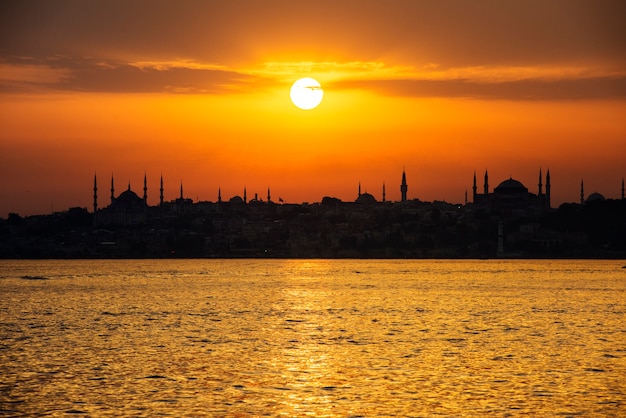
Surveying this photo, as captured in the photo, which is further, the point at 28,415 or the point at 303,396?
the point at 303,396

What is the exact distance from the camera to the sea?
93.7 ft

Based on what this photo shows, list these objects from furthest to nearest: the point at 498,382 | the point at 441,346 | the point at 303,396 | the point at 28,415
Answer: the point at 441,346, the point at 498,382, the point at 303,396, the point at 28,415

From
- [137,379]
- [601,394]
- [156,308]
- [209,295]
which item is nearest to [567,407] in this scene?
[601,394]

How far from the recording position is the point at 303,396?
97.9 ft

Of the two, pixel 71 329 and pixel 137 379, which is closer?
pixel 137 379

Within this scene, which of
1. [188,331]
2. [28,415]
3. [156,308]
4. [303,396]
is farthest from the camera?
[156,308]

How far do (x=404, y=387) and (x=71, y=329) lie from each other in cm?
2733

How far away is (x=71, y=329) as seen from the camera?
53938 millimetres

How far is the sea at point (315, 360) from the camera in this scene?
2855 cm

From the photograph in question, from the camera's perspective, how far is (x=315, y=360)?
126ft

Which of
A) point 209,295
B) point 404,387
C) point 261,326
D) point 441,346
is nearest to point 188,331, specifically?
point 261,326

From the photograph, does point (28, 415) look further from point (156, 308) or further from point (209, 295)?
point (209, 295)

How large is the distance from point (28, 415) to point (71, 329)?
2741 centimetres

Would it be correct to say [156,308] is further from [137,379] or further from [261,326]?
[137,379]
